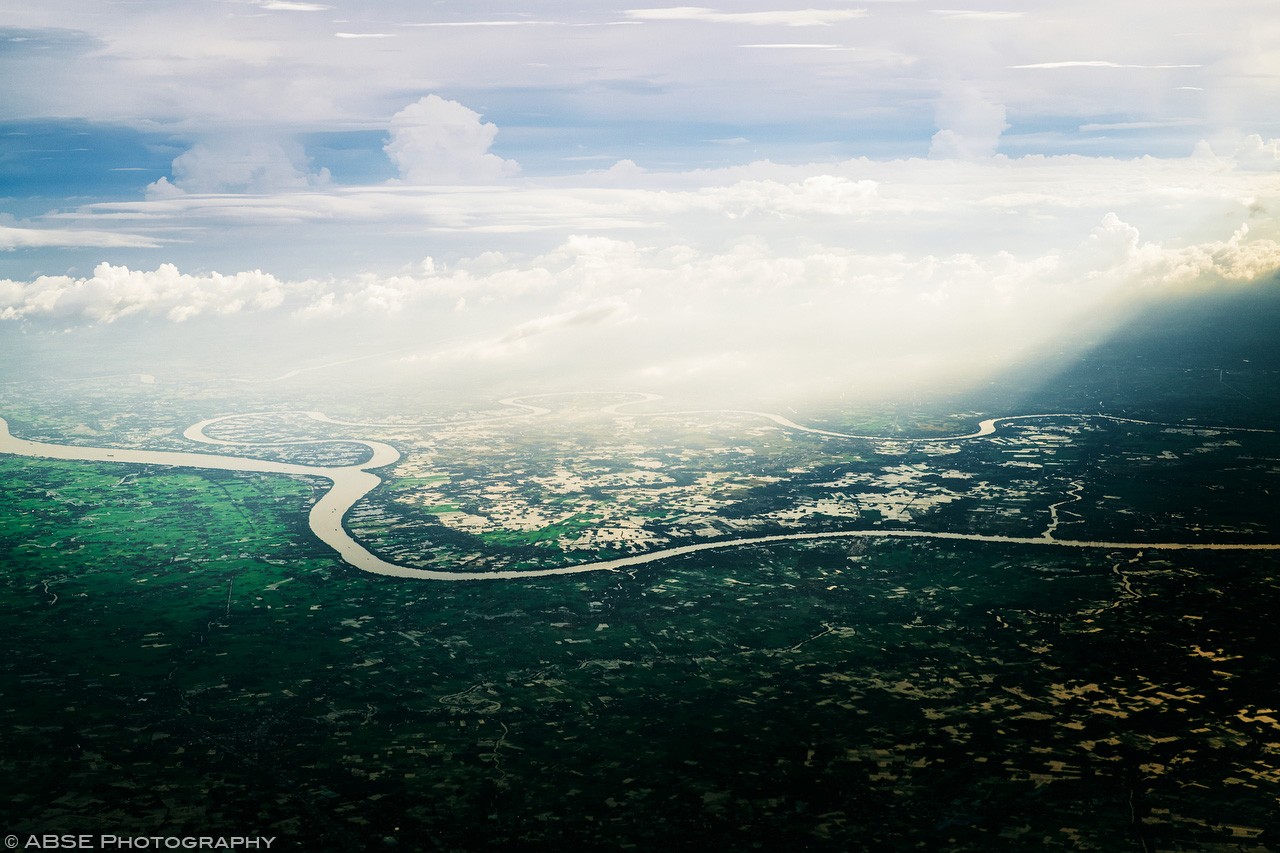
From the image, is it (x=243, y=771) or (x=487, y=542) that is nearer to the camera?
(x=243, y=771)

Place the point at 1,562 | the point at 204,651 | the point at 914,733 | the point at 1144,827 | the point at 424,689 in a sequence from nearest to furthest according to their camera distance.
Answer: the point at 1144,827
the point at 914,733
the point at 424,689
the point at 204,651
the point at 1,562

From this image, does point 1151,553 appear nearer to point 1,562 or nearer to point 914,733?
point 914,733

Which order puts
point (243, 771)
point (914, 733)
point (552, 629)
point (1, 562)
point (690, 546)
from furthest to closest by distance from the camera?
point (690, 546) < point (1, 562) < point (552, 629) < point (914, 733) < point (243, 771)

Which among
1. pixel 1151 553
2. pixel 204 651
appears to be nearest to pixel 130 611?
pixel 204 651

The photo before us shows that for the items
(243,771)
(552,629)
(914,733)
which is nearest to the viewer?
(243,771)

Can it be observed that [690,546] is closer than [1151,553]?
No

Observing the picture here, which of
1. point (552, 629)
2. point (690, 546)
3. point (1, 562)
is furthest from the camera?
point (690, 546)

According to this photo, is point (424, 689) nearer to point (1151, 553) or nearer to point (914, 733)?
point (914, 733)

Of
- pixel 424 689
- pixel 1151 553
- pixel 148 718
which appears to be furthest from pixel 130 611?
pixel 1151 553

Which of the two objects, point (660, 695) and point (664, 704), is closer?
point (664, 704)
